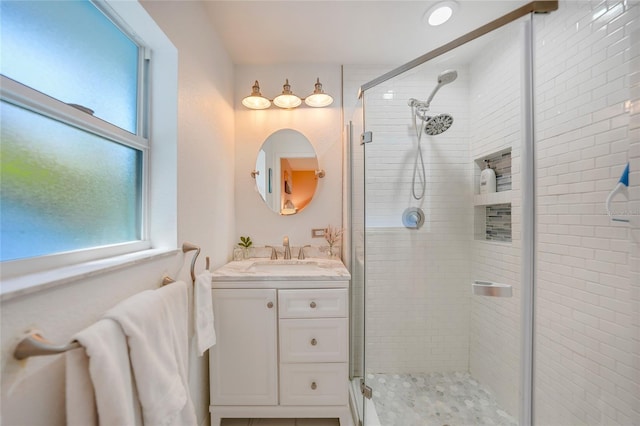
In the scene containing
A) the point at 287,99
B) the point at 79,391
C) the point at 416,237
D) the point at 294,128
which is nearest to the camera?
the point at 79,391

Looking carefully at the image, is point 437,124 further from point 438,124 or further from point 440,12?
point 440,12

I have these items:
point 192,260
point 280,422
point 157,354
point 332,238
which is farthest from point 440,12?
point 280,422


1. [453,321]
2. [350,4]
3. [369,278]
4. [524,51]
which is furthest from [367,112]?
[453,321]

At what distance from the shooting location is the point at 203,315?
114cm

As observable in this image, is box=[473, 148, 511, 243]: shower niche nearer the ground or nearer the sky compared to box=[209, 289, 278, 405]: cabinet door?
nearer the sky

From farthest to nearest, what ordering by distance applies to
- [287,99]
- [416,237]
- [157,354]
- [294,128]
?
[294,128] < [287,99] < [416,237] < [157,354]

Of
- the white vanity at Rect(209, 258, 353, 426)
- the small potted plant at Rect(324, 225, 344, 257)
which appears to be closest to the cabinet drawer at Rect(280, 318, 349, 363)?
the white vanity at Rect(209, 258, 353, 426)

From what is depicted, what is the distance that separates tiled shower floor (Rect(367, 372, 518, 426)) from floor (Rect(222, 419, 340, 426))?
301 mm

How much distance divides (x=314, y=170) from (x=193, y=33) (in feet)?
3.54

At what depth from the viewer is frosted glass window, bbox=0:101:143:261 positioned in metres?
0.59

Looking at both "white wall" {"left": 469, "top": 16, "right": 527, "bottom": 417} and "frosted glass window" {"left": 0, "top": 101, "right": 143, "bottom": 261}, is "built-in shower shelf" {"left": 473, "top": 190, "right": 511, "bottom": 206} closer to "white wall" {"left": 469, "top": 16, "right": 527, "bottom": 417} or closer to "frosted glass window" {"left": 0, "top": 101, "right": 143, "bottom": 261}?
"white wall" {"left": 469, "top": 16, "right": 527, "bottom": 417}

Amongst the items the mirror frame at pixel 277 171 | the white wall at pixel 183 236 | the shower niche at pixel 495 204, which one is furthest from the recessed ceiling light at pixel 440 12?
the white wall at pixel 183 236

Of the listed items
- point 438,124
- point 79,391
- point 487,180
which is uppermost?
point 438,124

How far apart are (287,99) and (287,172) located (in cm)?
54
